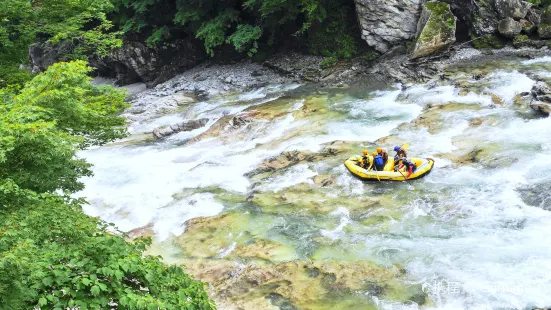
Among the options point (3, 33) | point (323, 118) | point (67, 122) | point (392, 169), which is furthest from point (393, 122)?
point (3, 33)

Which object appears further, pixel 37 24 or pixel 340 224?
pixel 37 24

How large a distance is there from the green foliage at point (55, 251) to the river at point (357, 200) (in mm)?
3481

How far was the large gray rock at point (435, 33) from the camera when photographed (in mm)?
19266

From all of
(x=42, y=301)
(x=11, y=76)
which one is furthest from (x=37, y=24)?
(x=42, y=301)

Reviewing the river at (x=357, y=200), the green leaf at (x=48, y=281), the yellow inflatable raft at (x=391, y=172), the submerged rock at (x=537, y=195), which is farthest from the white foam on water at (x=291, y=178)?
the green leaf at (x=48, y=281)

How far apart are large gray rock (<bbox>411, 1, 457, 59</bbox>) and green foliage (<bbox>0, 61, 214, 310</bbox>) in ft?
52.0

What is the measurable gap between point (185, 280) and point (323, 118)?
38.9ft

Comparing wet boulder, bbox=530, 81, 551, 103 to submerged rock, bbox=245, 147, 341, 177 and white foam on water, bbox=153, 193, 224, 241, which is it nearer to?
submerged rock, bbox=245, 147, 341, 177

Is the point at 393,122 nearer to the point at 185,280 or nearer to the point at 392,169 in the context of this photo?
the point at 392,169

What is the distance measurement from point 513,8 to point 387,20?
5087 mm

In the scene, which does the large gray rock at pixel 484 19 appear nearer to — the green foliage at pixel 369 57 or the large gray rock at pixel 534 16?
the large gray rock at pixel 534 16

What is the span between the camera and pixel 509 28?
19078mm

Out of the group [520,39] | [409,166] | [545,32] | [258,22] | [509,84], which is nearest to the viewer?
[409,166]

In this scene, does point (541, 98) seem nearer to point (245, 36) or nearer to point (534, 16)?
point (534, 16)
